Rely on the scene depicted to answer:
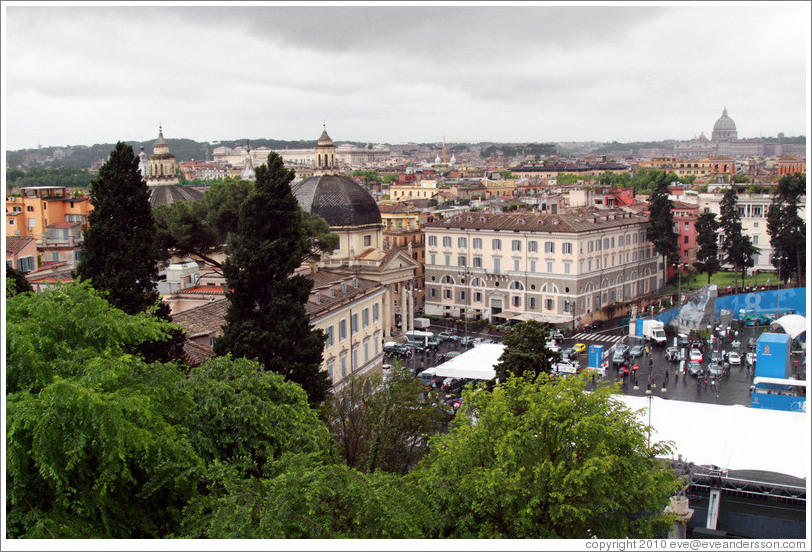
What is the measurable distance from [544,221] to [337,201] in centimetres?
1202

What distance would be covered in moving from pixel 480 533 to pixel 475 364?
20.6 meters

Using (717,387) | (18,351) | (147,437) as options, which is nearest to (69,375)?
(18,351)

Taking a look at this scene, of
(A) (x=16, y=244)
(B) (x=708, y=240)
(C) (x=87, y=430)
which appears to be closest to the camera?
(C) (x=87, y=430)

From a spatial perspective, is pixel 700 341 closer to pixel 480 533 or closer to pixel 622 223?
pixel 622 223

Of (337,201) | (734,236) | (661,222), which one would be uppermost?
(337,201)

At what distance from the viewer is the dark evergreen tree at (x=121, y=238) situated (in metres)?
17.0

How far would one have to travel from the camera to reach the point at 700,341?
40.2 meters

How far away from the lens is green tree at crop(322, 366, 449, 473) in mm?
15945

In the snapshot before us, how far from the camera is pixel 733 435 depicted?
19.7 meters

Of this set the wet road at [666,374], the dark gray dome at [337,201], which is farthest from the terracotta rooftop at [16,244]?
the wet road at [666,374]

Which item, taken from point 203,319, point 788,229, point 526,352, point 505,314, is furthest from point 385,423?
point 788,229

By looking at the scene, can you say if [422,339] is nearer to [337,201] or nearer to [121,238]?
[337,201]

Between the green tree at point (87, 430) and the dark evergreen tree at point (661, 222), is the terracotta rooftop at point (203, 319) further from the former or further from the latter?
the dark evergreen tree at point (661, 222)

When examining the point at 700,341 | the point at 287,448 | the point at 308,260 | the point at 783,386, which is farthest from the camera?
the point at 700,341
